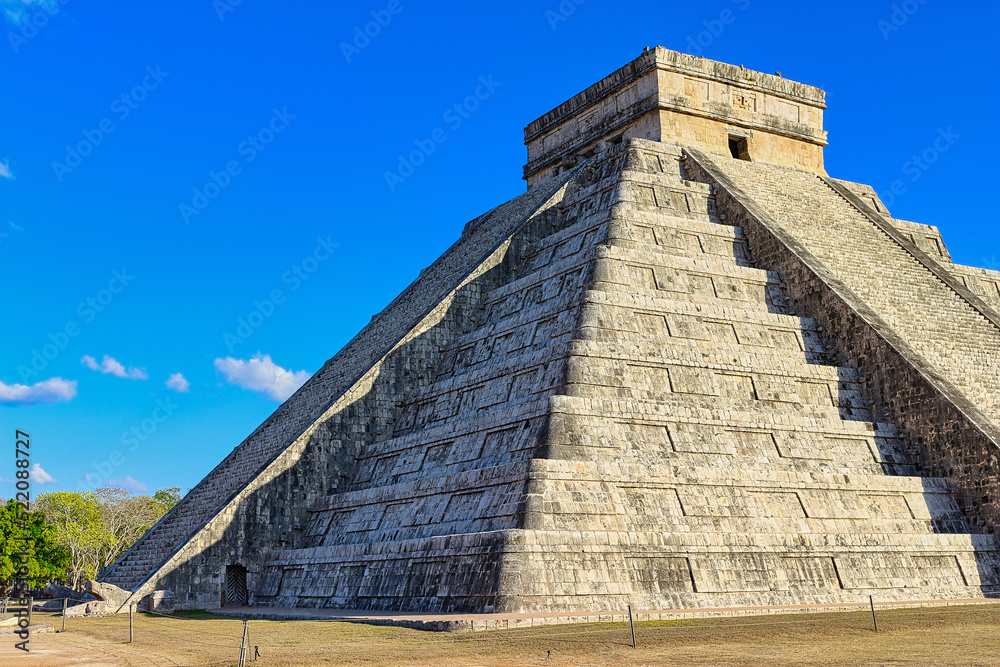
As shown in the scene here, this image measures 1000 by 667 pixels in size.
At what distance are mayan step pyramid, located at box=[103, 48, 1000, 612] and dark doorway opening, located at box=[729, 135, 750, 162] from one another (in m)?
1.43

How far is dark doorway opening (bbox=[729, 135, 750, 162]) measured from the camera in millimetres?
28812

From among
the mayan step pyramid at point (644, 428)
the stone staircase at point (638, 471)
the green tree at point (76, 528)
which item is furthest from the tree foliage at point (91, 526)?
the stone staircase at point (638, 471)

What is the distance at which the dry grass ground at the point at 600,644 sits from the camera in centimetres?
1008

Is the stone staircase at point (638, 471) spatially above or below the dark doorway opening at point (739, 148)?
below

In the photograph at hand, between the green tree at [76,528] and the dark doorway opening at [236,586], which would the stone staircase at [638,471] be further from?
the green tree at [76,528]

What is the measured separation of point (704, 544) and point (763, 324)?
638 centimetres

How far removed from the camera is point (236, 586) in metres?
20.4

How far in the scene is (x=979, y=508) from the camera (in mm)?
17109

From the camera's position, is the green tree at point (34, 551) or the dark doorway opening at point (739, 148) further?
the green tree at point (34, 551)

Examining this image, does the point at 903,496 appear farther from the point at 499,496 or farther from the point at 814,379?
the point at 499,496

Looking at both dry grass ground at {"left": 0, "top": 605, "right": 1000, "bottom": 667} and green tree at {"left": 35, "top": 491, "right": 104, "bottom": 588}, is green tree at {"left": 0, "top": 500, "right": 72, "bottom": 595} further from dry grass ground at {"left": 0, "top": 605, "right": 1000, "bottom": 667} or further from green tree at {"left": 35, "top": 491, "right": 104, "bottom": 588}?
dry grass ground at {"left": 0, "top": 605, "right": 1000, "bottom": 667}

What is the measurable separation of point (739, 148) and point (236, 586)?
18447mm

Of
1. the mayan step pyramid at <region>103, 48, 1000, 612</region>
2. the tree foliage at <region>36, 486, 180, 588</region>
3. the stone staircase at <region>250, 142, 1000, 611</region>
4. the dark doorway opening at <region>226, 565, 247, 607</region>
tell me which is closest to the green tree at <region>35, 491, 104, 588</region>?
the tree foliage at <region>36, 486, 180, 588</region>

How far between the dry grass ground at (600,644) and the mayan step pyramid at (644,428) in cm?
171
